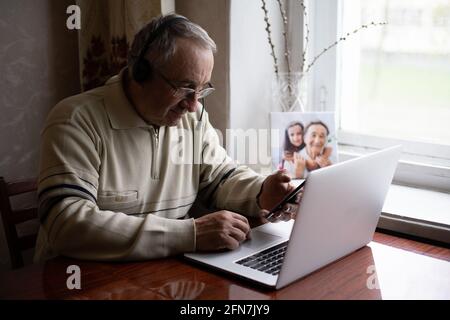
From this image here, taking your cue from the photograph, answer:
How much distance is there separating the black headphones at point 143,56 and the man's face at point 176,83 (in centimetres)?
2

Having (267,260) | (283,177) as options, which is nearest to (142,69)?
(283,177)

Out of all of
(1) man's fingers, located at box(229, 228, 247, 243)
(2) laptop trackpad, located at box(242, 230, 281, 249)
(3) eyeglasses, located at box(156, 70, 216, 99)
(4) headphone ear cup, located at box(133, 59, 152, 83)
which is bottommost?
(2) laptop trackpad, located at box(242, 230, 281, 249)

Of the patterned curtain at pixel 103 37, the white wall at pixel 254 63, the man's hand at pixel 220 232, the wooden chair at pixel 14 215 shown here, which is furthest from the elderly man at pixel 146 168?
the patterned curtain at pixel 103 37

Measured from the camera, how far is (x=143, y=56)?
1.47 meters

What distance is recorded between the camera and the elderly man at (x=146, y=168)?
129cm

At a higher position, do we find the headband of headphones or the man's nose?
the headband of headphones

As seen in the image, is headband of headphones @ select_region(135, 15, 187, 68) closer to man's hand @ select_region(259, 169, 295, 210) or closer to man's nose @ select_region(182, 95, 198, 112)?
man's nose @ select_region(182, 95, 198, 112)

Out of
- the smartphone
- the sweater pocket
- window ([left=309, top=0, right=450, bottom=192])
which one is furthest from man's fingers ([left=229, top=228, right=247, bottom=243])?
window ([left=309, top=0, right=450, bottom=192])

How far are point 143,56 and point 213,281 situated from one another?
63cm

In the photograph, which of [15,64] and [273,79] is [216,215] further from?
[15,64]

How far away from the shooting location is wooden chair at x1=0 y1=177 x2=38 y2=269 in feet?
5.39

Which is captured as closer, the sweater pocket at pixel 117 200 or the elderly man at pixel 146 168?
the elderly man at pixel 146 168

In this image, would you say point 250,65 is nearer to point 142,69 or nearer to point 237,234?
point 142,69

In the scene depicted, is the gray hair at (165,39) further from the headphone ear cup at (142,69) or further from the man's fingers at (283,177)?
the man's fingers at (283,177)
